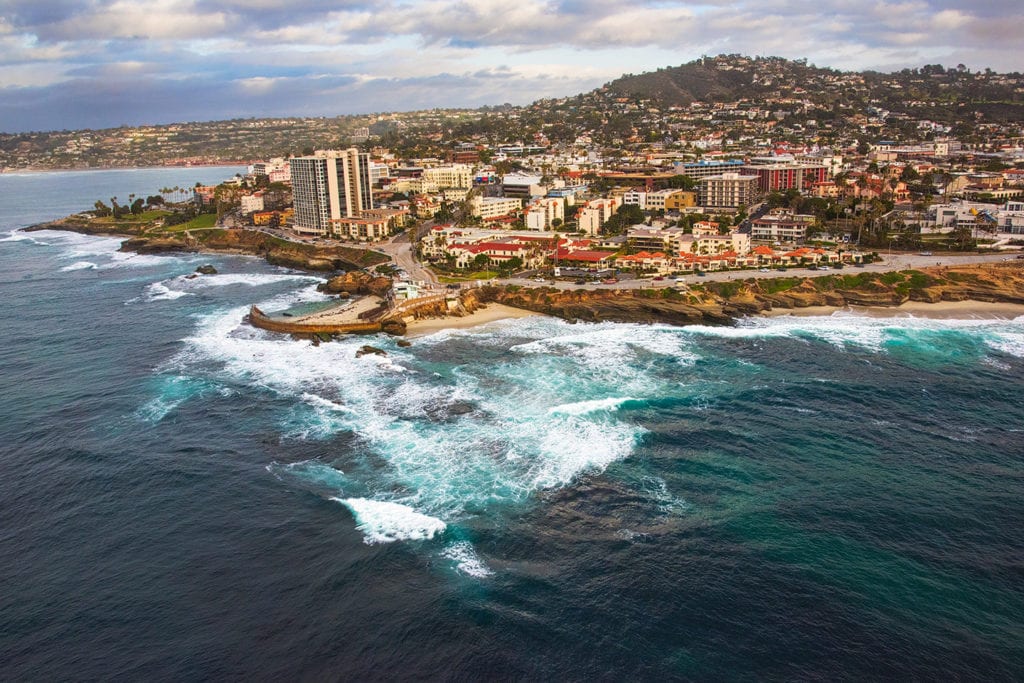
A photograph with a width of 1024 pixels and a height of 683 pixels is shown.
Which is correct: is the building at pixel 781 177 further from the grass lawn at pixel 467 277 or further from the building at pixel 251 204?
the building at pixel 251 204

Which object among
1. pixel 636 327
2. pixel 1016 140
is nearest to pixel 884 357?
pixel 636 327

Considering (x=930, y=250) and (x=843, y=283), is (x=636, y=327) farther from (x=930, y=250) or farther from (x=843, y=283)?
(x=930, y=250)

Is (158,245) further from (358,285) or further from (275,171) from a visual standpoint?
(275,171)

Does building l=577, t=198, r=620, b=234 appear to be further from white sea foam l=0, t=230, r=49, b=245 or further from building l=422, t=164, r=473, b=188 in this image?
white sea foam l=0, t=230, r=49, b=245

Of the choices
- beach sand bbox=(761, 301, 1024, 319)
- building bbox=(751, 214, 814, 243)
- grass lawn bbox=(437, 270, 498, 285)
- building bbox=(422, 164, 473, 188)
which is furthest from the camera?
building bbox=(422, 164, 473, 188)

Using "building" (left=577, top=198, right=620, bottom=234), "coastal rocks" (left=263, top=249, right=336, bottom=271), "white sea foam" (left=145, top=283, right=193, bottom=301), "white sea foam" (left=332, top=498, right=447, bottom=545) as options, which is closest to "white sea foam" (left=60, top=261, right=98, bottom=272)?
"white sea foam" (left=145, top=283, right=193, bottom=301)

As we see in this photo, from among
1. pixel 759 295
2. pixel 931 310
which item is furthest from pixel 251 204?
pixel 931 310
